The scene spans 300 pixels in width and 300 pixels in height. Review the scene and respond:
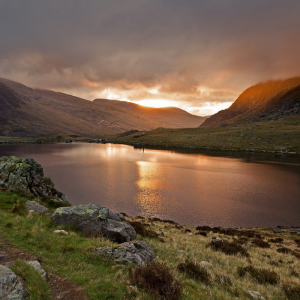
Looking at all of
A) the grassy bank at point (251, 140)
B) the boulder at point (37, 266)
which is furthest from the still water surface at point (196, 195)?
the grassy bank at point (251, 140)

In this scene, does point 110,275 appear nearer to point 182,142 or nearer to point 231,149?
point 231,149

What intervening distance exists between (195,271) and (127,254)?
13.7 feet

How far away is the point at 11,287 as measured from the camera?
5863mm

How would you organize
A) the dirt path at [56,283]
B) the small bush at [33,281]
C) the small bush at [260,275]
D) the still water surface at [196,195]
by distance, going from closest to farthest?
the small bush at [33,281]
the dirt path at [56,283]
the small bush at [260,275]
the still water surface at [196,195]

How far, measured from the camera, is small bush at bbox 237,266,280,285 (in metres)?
11.1

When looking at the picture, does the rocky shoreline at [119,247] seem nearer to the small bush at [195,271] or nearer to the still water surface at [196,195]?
the small bush at [195,271]

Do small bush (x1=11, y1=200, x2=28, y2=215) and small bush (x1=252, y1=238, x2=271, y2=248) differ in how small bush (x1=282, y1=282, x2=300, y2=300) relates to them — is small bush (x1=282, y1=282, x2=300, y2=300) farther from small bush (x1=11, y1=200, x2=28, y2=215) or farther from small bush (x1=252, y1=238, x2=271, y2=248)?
small bush (x1=11, y1=200, x2=28, y2=215)

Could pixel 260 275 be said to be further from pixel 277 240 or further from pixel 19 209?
pixel 19 209

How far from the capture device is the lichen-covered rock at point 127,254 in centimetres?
938

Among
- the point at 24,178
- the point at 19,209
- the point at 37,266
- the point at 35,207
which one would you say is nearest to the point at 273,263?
the point at 37,266

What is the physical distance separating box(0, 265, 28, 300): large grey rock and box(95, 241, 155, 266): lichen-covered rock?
406 cm

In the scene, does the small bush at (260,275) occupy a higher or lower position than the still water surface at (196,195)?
higher

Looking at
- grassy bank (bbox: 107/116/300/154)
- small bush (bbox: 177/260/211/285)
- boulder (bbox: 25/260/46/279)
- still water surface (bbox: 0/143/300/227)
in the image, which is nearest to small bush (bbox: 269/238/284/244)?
still water surface (bbox: 0/143/300/227)

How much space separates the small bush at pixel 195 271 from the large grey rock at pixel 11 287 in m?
7.64
